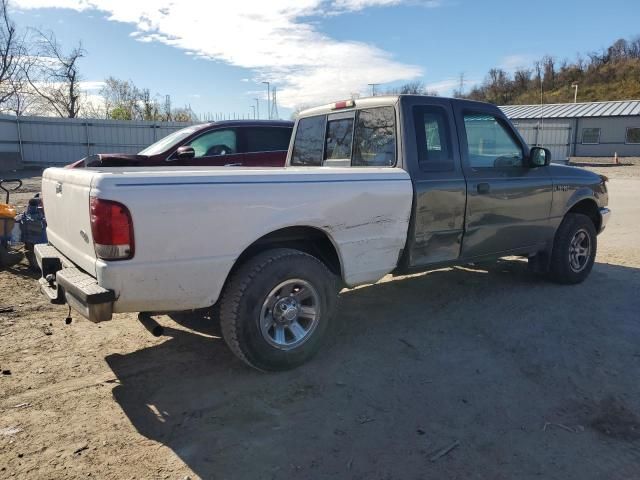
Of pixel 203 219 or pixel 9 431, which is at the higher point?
pixel 203 219

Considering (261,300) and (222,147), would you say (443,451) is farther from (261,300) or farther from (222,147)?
(222,147)

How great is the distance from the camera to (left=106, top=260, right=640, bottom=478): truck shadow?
9.09 ft

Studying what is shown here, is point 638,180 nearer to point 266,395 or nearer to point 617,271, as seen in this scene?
point 617,271

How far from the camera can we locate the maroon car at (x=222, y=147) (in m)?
7.57

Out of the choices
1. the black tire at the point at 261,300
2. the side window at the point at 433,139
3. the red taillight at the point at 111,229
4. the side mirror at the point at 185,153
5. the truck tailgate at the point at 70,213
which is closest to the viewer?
the red taillight at the point at 111,229

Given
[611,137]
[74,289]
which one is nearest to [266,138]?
[74,289]

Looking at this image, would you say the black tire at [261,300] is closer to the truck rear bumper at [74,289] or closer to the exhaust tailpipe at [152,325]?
the exhaust tailpipe at [152,325]

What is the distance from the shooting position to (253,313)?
3.48 meters

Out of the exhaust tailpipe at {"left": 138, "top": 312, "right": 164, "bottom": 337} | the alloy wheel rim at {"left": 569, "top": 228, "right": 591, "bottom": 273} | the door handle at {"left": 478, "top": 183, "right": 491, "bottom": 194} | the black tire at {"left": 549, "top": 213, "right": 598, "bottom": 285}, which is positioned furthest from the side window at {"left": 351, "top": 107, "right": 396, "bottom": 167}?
the alloy wheel rim at {"left": 569, "top": 228, "right": 591, "bottom": 273}

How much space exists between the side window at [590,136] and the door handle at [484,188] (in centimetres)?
4280

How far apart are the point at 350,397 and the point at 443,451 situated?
30.0 inches

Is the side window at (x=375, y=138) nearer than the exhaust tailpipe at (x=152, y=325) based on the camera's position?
No

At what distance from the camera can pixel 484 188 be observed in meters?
4.69

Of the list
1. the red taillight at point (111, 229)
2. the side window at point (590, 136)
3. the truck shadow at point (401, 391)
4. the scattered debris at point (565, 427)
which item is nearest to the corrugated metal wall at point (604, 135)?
the side window at point (590, 136)
